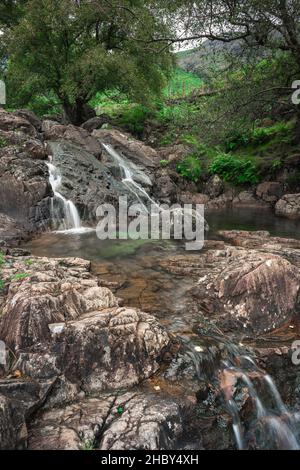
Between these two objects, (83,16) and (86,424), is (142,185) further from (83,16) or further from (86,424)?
(86,424)


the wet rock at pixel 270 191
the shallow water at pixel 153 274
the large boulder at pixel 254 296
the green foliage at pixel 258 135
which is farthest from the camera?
the green foliage at pixel 258 135

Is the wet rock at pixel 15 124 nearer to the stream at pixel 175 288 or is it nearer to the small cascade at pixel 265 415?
the stream at pixel 175 288

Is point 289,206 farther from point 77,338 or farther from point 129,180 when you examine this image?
point 77,338

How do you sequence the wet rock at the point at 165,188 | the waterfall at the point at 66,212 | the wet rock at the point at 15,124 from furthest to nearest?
the wet rock at the point at 165,188
the wet rock at the point at 15,124
the waterfall at the point at 66,212

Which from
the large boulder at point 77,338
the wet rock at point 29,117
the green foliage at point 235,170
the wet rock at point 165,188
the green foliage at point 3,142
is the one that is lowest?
the large boulder at point 77,338

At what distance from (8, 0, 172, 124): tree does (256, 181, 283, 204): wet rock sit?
24.8 feet

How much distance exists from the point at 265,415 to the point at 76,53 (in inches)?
736

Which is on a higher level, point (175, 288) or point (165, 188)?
point (165, 188)

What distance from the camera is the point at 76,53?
18.0 metres

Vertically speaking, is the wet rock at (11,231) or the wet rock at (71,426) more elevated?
the wet rock at (11,231)

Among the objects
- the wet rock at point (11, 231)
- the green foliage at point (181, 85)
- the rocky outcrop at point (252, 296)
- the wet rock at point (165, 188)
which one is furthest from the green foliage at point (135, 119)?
the rocky outcrop at point (252, 296)

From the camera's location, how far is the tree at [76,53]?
15703 millimetres

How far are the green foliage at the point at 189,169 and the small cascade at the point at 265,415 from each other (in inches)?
A: 584

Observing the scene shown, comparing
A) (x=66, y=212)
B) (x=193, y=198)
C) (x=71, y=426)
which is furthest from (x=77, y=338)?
(x=193, y=198)
